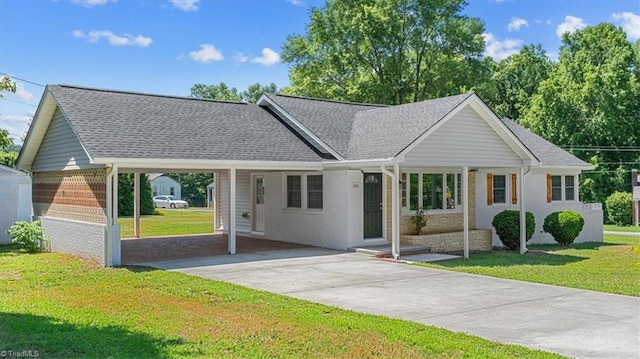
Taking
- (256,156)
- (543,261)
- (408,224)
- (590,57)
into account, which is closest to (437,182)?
(408,224)

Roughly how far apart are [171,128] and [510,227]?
10789 millimetres

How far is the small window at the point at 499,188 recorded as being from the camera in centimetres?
2017

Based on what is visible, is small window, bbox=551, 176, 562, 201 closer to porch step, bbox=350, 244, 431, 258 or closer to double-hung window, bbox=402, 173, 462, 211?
double-hung window, bbox=402, 173, 462, 211

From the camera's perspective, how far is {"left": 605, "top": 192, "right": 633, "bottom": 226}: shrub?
3581 centimetres

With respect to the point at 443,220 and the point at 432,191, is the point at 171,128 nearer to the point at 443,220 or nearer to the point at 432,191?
the point at 432,191

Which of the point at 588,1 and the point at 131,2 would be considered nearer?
the point at 131,2

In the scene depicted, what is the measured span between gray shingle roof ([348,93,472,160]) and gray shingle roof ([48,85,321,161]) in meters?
1.63

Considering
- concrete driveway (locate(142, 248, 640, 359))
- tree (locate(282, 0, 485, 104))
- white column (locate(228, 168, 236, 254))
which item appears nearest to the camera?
concrete driveway (locate(142, 248, 640, 359))

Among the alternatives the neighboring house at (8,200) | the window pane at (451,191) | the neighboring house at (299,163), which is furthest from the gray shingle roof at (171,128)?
the neighboring house at (8,200)

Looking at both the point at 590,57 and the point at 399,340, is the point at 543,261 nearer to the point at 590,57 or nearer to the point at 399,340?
the point at 399,340

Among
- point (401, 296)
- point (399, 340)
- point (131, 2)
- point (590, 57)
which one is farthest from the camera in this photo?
point (590, 57)

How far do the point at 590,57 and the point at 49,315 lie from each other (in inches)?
1636

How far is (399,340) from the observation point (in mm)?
6684

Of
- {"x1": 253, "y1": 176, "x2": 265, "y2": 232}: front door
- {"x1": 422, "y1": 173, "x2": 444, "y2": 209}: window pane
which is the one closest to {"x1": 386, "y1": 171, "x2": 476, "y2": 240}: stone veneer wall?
{"x1": 422, "y1": 173, "x2": 444, "y2": 209}: window pane
